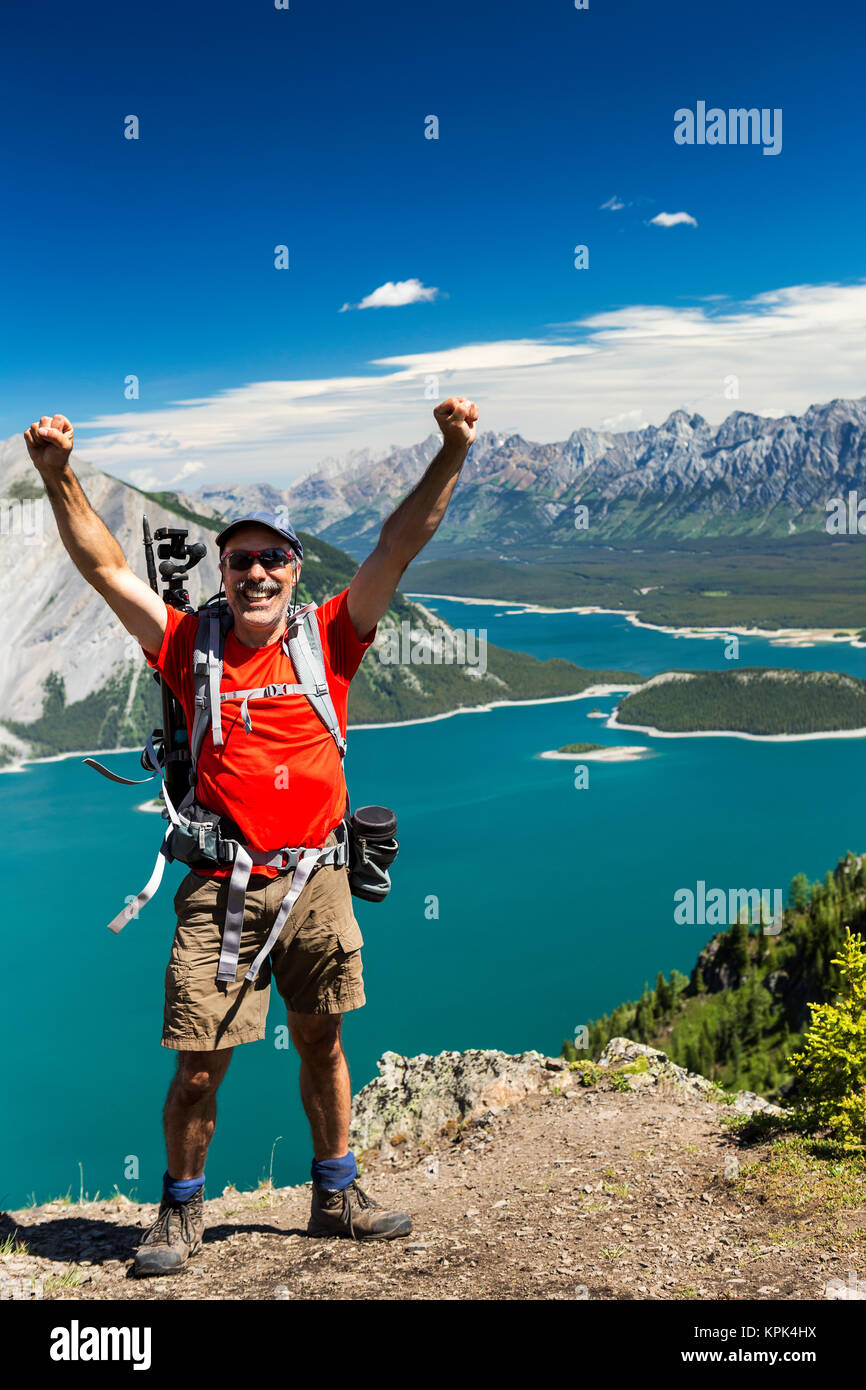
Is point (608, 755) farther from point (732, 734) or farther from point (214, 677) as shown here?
Result: point (214, 677)

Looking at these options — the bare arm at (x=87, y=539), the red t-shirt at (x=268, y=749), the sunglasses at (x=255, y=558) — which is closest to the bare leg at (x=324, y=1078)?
the red t-shirt at (x=268, y=749)

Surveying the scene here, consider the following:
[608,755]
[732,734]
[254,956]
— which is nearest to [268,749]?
[254,956]

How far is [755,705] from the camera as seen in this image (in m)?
189

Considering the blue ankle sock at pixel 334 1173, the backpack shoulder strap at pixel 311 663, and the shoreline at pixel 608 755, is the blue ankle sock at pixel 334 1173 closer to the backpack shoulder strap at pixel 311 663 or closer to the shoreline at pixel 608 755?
the backpack shoulder strap at pixel 311 663

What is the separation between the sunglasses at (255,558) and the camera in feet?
17.5

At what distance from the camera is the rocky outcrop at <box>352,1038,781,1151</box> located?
1023 centimetres

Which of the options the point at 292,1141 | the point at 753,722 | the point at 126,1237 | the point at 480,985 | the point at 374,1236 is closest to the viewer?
the point at 374,1236

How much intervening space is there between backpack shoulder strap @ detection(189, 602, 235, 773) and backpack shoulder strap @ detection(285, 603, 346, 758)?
39 cm

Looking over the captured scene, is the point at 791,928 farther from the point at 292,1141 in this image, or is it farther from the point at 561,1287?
the point at 561,1287

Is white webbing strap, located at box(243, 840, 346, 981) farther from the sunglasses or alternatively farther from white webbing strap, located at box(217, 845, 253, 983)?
the sunglasses

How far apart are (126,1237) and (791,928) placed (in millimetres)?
65446

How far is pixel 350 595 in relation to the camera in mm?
5598

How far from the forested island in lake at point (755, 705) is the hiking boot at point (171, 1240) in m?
184
